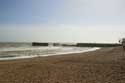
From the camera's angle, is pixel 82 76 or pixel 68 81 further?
pixel 82 76

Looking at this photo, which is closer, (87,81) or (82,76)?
(87,81)

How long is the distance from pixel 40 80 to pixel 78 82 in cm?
190

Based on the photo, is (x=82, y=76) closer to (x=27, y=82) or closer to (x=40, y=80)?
(x=40, y=80)

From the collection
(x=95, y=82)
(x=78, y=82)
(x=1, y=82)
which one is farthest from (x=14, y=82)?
(x=95, y=82)

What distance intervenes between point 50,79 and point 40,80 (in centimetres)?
52

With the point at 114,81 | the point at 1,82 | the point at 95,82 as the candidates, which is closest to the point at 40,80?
the point at 1,82

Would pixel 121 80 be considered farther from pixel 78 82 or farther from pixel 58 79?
pixel 58 79

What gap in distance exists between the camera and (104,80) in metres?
9.41

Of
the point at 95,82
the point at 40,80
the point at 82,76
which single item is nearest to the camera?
the point at 95,82

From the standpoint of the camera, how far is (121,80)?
9344 mm

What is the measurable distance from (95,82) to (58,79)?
6.21 ft

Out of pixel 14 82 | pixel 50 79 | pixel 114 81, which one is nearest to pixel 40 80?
pixel 50 79

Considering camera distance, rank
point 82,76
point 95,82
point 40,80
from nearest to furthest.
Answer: point 95,82 < point 40,80 < point 82,76

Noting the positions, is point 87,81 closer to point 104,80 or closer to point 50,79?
point 104,80
